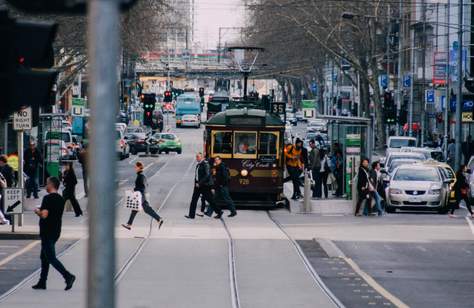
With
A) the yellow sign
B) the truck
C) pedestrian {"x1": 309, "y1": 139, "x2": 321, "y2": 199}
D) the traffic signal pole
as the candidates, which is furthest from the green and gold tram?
the truck

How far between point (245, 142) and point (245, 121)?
56 cm

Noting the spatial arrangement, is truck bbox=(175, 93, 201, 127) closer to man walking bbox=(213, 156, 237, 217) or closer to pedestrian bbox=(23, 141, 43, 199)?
pedestrian bbox=(23, 141, 43, 199)

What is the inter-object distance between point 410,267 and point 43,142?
23.6 meters

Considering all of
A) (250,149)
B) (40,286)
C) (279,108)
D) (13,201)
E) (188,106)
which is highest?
(279,108)

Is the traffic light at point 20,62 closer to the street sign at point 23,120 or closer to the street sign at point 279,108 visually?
the street sign at point 23,120

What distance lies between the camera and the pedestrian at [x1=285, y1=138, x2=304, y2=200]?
136 ft

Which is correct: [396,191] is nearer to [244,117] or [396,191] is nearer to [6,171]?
[244,117]

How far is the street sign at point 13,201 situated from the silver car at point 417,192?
1312 centimetres

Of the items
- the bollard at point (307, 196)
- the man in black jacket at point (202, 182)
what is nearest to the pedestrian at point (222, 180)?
the man in black jacket at point (202, 182)

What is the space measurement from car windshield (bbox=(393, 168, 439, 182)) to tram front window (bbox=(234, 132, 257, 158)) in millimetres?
3946

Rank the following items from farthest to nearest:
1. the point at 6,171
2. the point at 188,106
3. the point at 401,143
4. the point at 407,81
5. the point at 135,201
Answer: the point at 188,106, the point at 407,81, the point at 401,143, the point at 6,171, the point at 135,201

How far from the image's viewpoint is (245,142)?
3766cm

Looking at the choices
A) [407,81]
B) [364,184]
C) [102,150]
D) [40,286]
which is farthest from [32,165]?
[407,81]

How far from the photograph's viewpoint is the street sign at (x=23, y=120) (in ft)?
102
